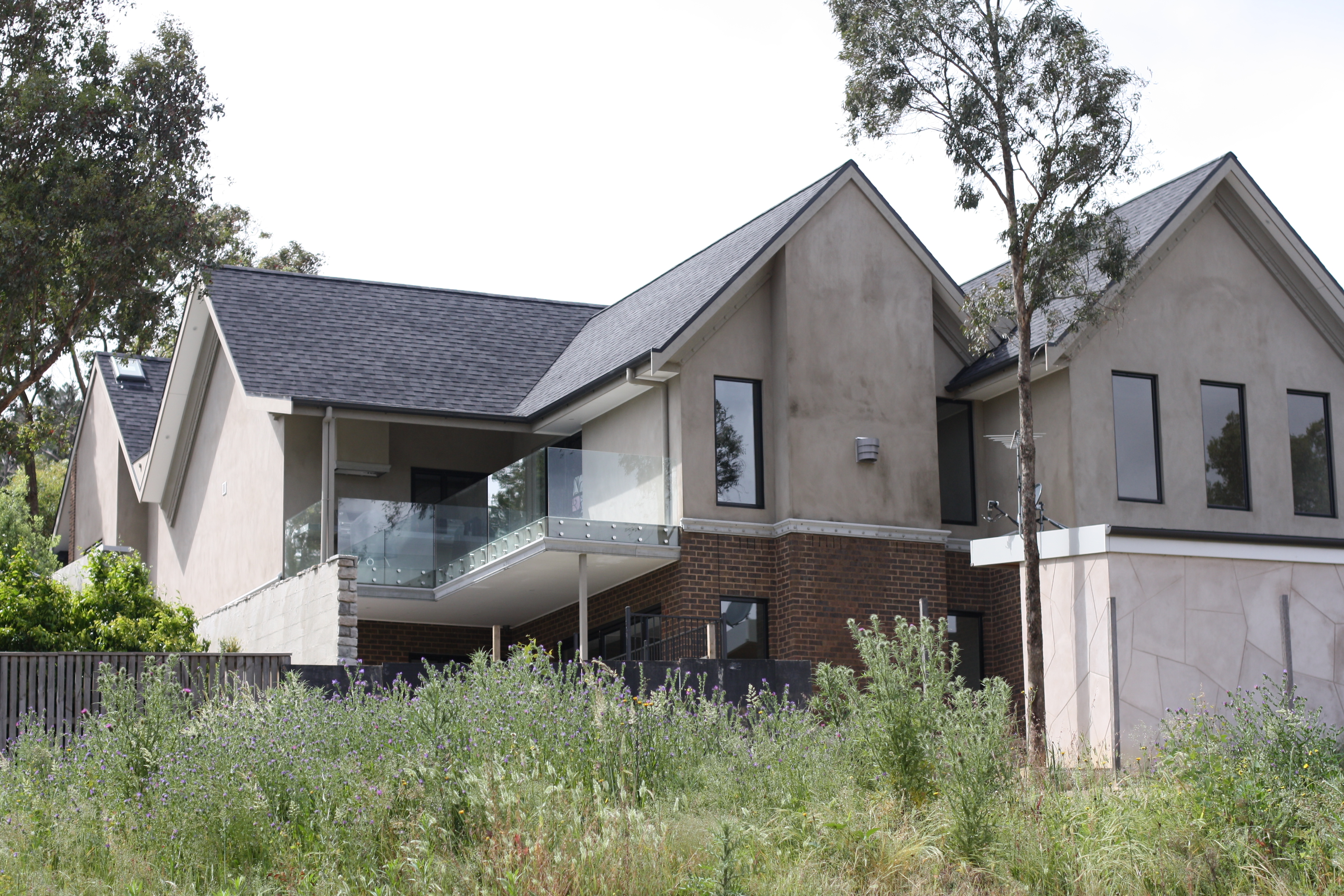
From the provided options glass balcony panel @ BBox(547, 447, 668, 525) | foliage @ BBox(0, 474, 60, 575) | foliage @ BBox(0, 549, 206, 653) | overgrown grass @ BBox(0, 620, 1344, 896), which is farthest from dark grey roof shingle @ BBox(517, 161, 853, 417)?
foliage @ BBox(0, 474, 60, 575)

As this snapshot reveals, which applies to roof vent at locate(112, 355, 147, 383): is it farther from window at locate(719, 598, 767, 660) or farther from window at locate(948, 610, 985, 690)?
window at locate(948, 610, 985, 690)

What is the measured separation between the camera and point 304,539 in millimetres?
20406

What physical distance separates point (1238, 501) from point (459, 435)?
12.1 metres

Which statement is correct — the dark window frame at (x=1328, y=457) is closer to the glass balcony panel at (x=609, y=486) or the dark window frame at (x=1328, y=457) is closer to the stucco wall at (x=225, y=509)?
the glass balcony panel at (x=609, y=486)

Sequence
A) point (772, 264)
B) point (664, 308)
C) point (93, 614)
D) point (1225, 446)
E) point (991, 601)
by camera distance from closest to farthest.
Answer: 1. point (93, 614)
2. point (772, 264)
3. point (1225, 446)
4. point (991, 601)
5. point (664, 308)

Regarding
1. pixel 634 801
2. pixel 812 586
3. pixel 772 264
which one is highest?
pixel 772 264

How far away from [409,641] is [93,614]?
5237mm

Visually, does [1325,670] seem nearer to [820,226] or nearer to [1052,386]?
[1052,386]

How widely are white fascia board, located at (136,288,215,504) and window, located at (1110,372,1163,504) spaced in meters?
13.8

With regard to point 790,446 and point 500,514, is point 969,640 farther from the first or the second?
point 500,514

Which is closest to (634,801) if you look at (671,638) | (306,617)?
(671,638)

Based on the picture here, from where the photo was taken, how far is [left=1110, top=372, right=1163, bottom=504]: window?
65.6 feet

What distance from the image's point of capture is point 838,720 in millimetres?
11695

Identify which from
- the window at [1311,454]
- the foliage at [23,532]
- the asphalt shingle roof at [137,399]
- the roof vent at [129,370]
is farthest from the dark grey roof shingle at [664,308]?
the roof vent at [129,370]
